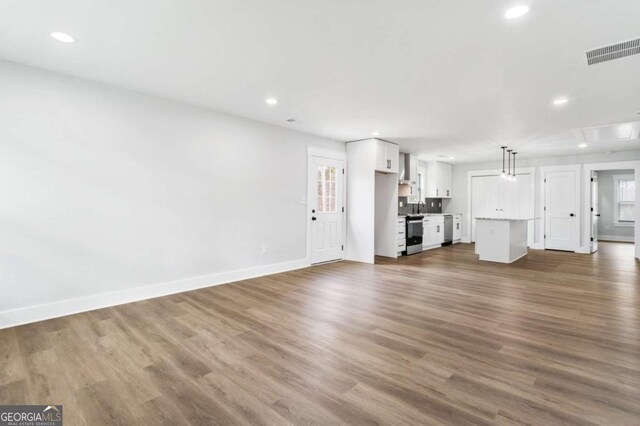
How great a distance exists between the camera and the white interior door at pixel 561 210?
25.9 feet

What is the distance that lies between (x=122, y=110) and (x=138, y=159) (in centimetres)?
→ 59

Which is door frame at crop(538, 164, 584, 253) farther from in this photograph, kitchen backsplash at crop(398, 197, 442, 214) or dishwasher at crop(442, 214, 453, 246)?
kitchen backsplash at crop(398, 197, 442, 214)

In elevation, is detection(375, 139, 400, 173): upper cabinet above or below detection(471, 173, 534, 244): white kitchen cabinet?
above

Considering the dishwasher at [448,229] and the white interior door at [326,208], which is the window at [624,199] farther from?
the white interior door at [326,208]

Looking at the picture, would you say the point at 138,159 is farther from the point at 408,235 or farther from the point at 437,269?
the point at 408,235

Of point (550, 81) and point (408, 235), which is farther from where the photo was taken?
point (408, 235)

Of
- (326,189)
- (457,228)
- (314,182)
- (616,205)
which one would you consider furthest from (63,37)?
(616,205)

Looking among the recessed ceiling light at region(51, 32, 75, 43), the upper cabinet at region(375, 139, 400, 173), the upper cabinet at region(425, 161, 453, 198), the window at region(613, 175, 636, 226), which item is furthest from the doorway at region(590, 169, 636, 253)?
the recessed ceiling light at region(51, 32, 75, 43)

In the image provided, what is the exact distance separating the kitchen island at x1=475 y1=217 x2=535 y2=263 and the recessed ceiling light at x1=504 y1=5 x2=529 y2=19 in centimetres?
497

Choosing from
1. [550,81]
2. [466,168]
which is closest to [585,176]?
[466,168]

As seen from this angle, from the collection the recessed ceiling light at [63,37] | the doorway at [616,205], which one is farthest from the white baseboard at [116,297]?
the doorway at [616,205]

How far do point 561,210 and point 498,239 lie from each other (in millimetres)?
3220

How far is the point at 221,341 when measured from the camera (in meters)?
2.64

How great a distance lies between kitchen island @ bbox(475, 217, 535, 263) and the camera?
626 centimetres
